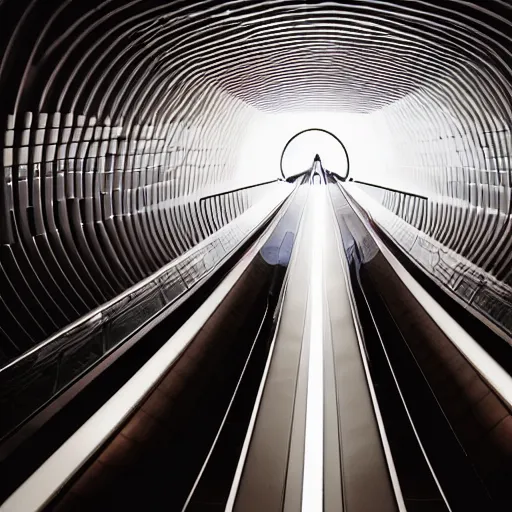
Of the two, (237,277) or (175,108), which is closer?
(237,277)

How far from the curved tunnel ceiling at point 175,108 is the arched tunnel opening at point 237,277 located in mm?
28

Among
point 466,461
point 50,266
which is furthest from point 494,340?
point 50,266

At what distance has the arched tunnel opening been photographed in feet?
6.58

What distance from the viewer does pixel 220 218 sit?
10320mm

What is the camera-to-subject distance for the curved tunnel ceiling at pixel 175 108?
4.36m

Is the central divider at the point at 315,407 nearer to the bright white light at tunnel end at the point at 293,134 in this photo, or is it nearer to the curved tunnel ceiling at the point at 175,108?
the curved tunnel ceiling at the point at 175,108

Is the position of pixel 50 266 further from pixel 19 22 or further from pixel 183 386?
pixel 183 386

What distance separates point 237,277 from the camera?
14.6 feet

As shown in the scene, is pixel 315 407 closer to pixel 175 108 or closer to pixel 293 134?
pixel 175 108

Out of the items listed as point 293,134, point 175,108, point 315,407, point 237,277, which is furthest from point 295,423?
point 293,134

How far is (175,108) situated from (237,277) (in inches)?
173

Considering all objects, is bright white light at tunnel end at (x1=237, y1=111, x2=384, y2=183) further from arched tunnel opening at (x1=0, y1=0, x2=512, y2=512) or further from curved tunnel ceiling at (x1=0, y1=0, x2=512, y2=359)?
arched tunnel opening at (x1=0, y1=0, x2=512, y2=512)

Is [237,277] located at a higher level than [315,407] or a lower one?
higher

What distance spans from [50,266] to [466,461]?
139 inches
